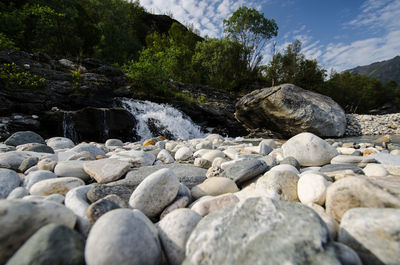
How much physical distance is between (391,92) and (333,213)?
41695mm

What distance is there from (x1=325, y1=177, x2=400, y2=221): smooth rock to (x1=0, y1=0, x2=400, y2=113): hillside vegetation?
47.9ft

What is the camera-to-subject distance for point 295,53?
22.3m

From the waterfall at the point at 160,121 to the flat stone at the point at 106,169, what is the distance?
5575mm

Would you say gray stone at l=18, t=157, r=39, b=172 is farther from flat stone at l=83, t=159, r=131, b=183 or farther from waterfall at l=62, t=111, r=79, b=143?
waterfall at l=62, t=111, r=79, b=143

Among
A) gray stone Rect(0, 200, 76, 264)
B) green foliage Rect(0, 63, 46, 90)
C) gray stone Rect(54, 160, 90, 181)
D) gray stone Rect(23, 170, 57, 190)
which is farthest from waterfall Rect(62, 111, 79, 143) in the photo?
gray stone Rect(0, 200, 76, 264)

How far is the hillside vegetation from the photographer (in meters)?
14.5

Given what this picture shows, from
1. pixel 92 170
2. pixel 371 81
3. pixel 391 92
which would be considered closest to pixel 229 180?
pixel 92 170

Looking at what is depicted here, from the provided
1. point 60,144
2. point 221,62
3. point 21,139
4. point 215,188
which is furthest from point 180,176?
point 221,62

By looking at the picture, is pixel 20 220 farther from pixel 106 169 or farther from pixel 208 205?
pixel 106 169

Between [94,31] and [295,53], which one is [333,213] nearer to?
[94,31]

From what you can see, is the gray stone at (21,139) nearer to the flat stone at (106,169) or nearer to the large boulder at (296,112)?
the flat stone at (106,169)

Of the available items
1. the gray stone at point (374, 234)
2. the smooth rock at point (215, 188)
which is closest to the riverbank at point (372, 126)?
the smooth rock at point (215, 188)

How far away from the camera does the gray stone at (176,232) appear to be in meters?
0.76

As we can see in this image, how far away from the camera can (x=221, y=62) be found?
72.7 ft
